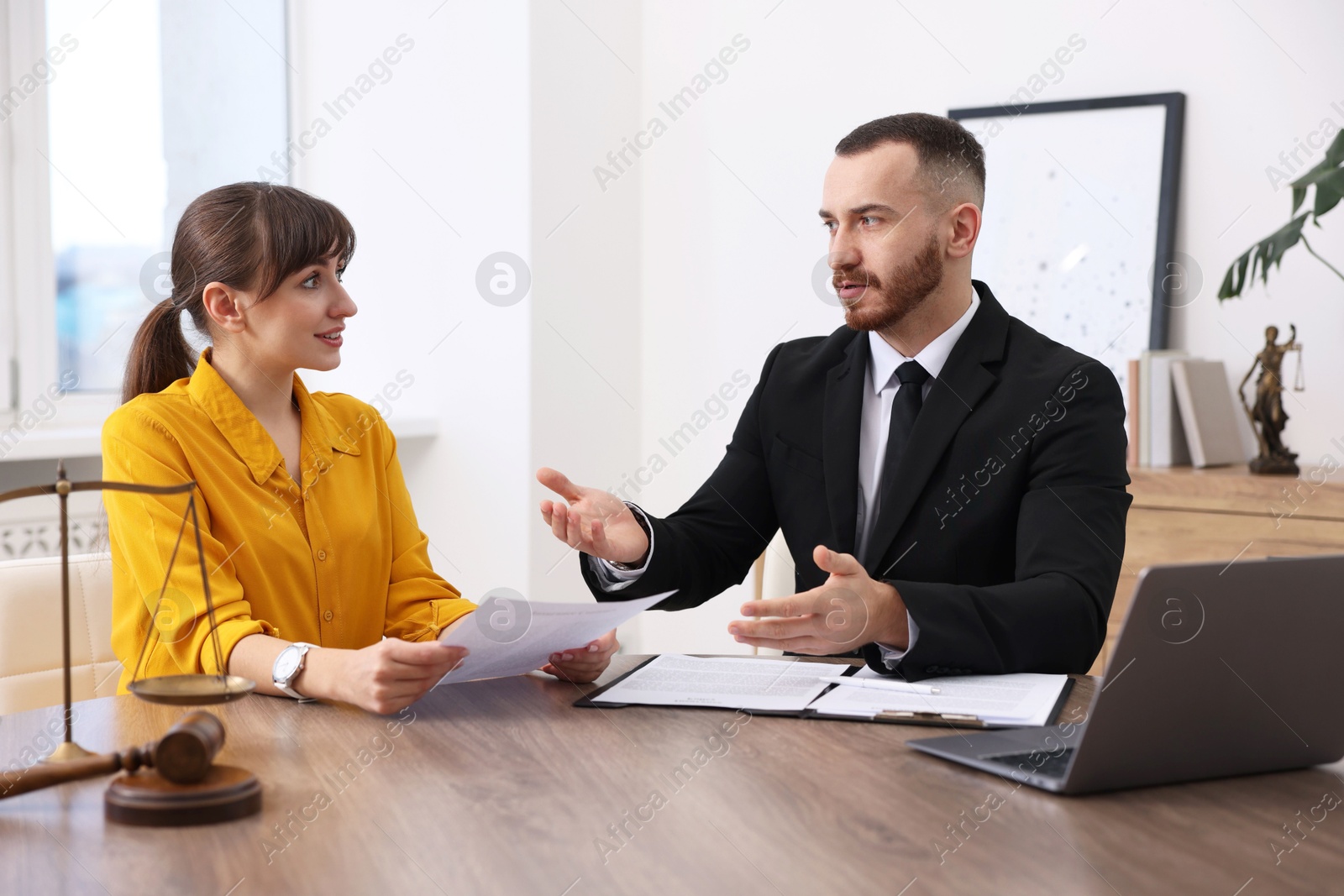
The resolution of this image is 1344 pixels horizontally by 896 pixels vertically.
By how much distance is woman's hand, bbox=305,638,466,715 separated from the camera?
1284mm

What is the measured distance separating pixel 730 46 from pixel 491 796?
330 cm

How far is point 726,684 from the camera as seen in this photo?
1.45 meters

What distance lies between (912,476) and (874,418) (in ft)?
0.61

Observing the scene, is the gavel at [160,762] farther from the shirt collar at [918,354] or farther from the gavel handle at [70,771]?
the shirt collar at [918,354]

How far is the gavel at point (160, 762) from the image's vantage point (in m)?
0.99

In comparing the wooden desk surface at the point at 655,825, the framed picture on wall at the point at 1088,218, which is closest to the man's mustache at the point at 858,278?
the wooden desk surface at the point at 655,825

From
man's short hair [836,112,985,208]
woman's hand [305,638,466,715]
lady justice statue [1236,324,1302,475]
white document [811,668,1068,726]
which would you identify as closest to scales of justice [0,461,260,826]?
woman's hand [305,638,466,715]

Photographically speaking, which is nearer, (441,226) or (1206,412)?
(1206,412)

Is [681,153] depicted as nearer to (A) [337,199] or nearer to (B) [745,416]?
(A) [337,199]

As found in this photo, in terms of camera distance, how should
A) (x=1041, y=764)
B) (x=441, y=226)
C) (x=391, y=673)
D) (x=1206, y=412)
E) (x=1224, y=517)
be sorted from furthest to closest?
(x=441, y=226) → (x=1206, y=412) → (x=1224, y=517) → (x=391, y=673) → (x=1041, y=764)

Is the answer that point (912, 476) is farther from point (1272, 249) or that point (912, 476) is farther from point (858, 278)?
point (1272, 249)

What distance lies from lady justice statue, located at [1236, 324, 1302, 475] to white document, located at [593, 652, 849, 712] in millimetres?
1715

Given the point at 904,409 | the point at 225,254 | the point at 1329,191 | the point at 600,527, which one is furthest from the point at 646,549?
the point at 1329,191

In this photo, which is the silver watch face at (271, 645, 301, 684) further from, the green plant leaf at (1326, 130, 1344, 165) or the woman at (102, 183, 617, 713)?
the green plant leaf at (1326, 130, 1344, 165)
